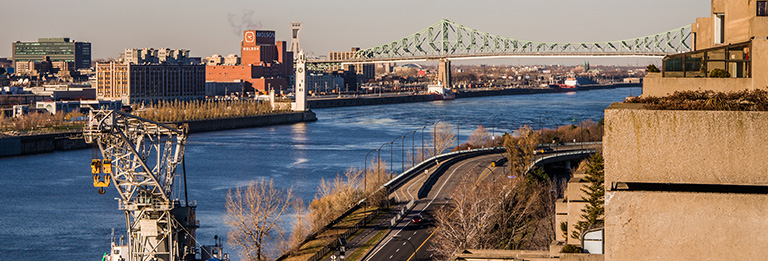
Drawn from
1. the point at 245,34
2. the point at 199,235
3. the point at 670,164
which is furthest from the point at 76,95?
the point at 670,164

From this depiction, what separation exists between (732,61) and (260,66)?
11327 cm

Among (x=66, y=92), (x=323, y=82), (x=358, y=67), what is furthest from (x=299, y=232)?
(x=358, y=67)

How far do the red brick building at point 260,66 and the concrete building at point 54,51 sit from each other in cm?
3731

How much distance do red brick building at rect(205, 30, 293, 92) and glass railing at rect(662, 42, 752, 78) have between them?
4127 inches

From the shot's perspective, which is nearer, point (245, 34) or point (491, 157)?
point (491, 157)

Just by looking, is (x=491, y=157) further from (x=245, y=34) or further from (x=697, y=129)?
(x=245, y=34)

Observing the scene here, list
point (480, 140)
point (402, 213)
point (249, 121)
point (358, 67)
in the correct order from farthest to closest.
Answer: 1. point (358, 67)
2. point (249, 121)
3. point (480, 140)
4. point (402, 213)

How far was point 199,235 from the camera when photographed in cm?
2316

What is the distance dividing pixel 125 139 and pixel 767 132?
48.9ft

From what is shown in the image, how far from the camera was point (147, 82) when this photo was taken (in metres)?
86.4

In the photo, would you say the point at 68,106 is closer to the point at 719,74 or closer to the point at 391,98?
the point at 391,98

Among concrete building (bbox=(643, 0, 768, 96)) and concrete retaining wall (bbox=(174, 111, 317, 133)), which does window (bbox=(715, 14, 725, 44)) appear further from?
concrete retaining wall (bbox=(174, 111, 317, 133))

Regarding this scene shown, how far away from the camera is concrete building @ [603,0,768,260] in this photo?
423 cm

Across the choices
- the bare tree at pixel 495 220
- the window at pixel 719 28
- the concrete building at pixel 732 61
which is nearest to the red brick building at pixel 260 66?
the bare tree at pixel 495 220
